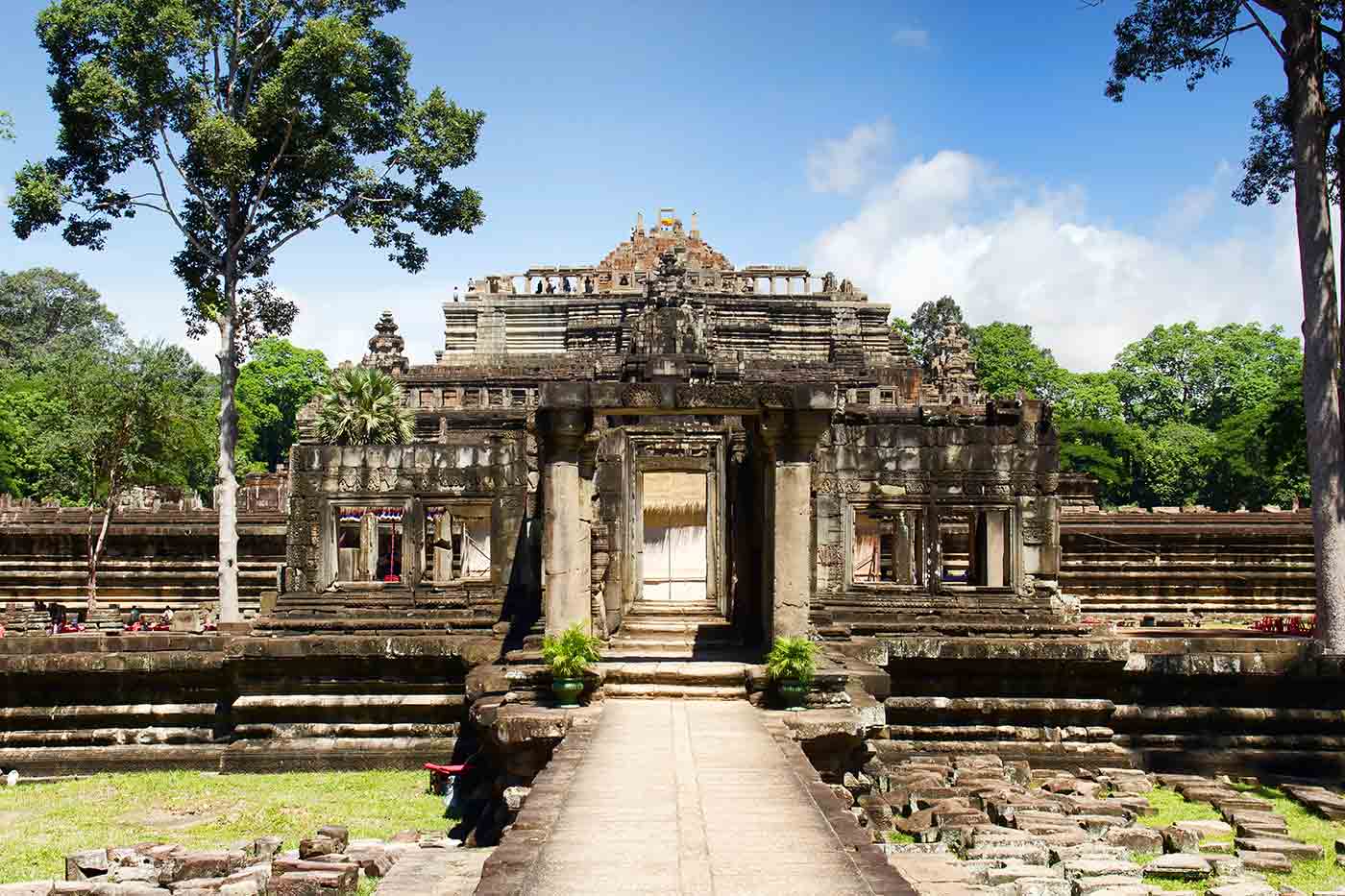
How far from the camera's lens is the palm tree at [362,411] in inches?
1046

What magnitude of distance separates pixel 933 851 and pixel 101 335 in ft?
281

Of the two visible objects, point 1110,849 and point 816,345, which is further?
point 816,345

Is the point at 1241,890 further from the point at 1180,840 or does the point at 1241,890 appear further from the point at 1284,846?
the point at 1284,846

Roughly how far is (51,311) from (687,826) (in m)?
87.4

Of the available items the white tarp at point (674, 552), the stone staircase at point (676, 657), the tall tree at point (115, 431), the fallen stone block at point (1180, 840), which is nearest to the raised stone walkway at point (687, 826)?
the stone staircase at point (676, 657)

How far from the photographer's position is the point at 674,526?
932 inches

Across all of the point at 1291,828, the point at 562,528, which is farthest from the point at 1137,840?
the point at 562,528

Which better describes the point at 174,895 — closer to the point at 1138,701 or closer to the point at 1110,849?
the point at 1110,849

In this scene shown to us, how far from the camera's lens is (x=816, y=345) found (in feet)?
125

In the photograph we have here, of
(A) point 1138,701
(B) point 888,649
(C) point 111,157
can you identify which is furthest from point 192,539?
(A) point 1138,701

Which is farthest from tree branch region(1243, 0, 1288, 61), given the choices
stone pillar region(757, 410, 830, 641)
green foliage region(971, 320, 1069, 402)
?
green foliage region(971, 320, 1069, 402)

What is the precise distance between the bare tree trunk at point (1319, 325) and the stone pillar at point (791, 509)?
674 centimetres

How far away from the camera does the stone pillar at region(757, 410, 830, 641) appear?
10.7 meters

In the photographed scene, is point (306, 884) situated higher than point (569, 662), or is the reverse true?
point (569, 662)
